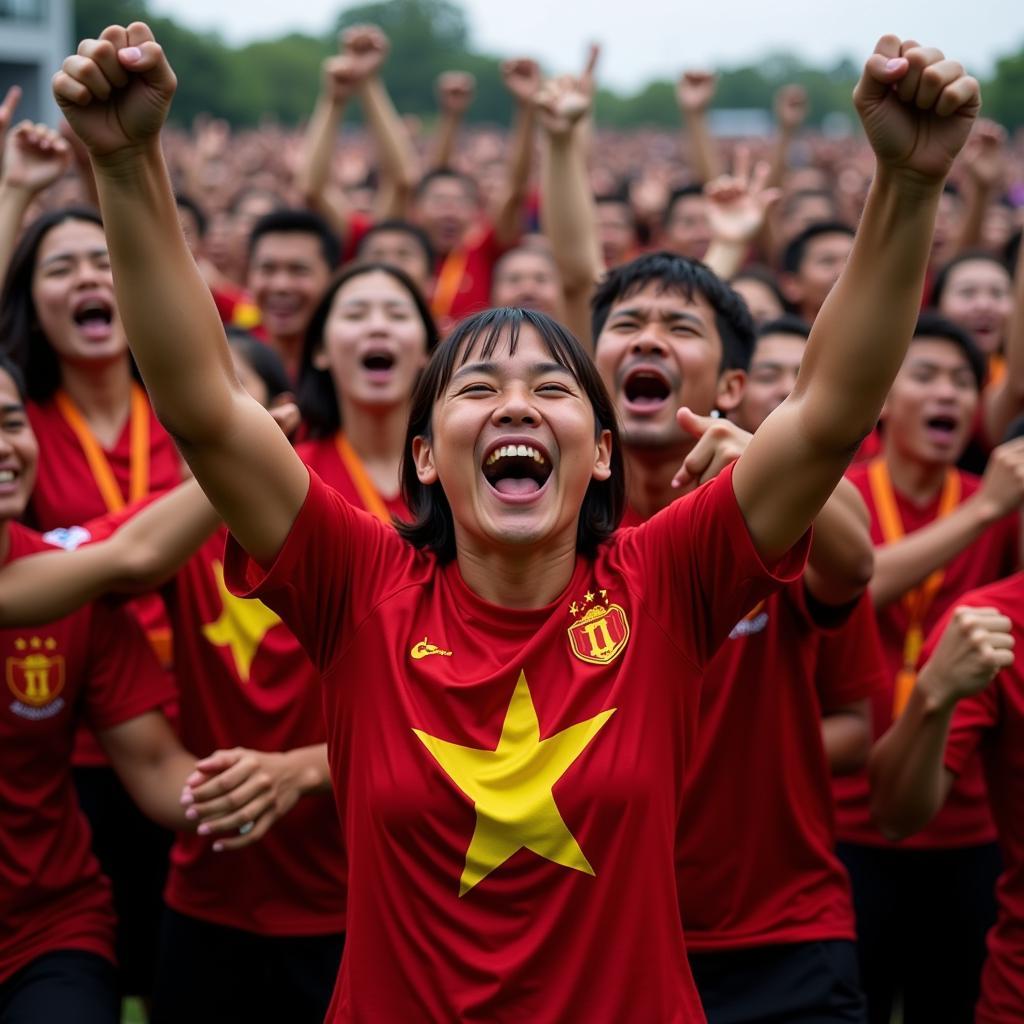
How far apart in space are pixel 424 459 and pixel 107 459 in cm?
192

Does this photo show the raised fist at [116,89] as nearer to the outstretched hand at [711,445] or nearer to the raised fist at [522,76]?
the outstretched hand at [711,445]

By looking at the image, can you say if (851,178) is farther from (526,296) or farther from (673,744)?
(673,744)

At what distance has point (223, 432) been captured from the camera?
2.25 meters

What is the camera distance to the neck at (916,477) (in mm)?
4527

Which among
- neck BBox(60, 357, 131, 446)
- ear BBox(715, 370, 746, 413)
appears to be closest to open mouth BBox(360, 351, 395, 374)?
neck BBox(60, 357, 131, 446)

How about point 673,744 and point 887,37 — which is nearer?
point 887,37

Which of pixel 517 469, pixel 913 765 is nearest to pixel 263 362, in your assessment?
pixel 517 469

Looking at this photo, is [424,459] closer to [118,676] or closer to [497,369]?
[497,369]

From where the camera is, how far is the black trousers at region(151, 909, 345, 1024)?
11.3 ft

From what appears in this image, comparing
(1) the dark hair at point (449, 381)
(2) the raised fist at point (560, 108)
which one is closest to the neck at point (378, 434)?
(2) the raised fist at point (560, 108)

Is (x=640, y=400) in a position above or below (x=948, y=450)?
above

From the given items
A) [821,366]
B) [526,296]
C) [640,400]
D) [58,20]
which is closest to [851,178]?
[526,296]

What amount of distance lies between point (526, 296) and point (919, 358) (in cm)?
255

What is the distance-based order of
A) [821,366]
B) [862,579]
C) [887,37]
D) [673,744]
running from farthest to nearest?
[862,579] < [673,744] < [821,366] < [887,37]
